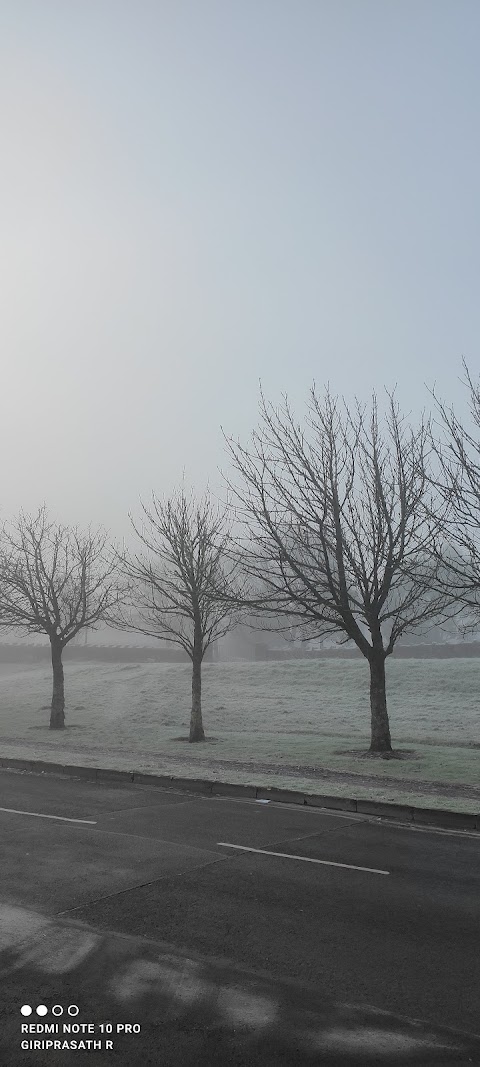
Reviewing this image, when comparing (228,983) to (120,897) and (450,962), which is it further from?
(120,897)

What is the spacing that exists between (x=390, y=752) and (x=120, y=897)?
1206cm

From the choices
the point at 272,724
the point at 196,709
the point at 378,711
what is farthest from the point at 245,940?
the point at 272,724

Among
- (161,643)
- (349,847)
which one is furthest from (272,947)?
(161,643)

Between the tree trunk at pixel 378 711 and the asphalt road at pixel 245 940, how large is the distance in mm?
7692

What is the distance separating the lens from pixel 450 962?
5.96m

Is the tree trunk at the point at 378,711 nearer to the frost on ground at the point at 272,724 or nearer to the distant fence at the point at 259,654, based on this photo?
the frost on ground at the point at 272,724

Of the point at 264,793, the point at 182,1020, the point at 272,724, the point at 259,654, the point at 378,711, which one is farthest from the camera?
the point at 259,654

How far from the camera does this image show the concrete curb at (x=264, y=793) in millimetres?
11609

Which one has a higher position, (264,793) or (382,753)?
(382,753)

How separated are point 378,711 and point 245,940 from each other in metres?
13.1

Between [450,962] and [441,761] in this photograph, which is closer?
[450,962]

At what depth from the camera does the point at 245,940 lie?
6406 mm

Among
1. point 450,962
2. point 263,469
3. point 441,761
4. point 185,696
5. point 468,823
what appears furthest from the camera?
point 185,696

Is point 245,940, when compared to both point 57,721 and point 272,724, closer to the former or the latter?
point 57,721
